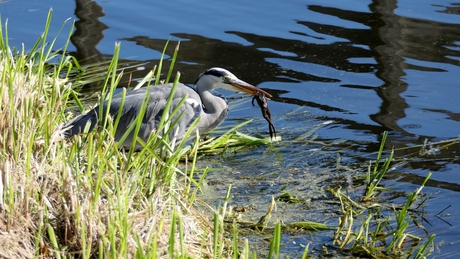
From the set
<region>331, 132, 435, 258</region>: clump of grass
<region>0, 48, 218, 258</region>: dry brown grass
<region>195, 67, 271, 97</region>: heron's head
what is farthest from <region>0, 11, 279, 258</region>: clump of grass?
<region>195, 67, 271, 97</region>: heron's head

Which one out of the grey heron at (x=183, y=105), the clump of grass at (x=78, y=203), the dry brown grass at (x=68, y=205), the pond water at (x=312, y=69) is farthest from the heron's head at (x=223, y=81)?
the dry brown grass at (x=68, y=205)

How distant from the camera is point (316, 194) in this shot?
5352 millimetres

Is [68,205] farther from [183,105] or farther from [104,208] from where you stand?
[183,105]

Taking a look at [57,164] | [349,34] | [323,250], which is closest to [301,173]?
[323,250]

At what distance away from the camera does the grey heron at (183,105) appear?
19.0 feet

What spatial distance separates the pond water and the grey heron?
0.40m

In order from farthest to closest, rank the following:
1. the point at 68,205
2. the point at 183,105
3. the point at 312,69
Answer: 1. the point at 312,69
2. the point at 183,105
3. the point at 68,205

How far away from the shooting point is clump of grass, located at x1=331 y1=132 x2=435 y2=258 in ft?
14.3

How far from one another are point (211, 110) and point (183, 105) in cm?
29

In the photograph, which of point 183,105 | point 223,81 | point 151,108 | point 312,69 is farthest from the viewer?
point 312,69

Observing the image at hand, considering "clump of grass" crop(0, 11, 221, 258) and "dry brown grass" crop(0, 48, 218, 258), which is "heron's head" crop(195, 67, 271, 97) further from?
"dry brown grass" crop(0, 48, 218, 258)

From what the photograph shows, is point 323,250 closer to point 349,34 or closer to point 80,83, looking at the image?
point 80,83

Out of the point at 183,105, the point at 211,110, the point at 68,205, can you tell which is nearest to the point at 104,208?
the point at 68,205

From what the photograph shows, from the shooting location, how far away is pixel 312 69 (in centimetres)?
800
